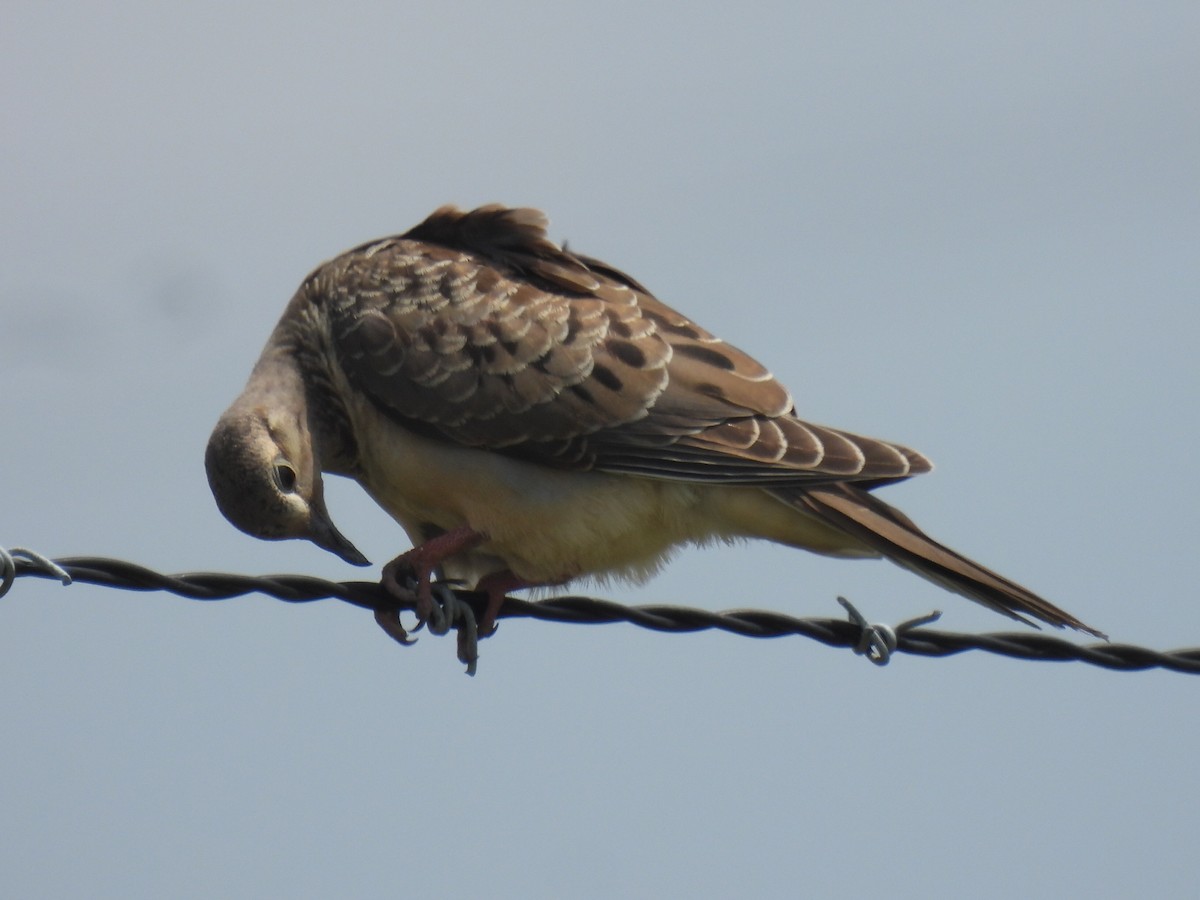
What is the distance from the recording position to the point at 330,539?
620 centimetres

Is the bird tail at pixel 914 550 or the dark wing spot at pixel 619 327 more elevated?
the dark wing spot at pixel 619 327

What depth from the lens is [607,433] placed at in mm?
5949

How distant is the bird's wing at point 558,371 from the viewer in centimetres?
587

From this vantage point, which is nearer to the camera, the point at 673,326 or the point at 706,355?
the point at 706,355

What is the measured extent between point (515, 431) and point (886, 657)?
6.17 ft

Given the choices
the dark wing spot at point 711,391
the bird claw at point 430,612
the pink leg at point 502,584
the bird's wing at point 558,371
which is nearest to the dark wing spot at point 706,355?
the bird's wing at point 558,371

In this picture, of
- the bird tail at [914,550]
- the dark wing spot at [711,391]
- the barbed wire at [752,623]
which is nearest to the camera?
the barbed wire at [752,623]

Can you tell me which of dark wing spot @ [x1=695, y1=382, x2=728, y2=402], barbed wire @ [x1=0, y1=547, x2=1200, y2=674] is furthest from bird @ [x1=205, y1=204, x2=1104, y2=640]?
barbed wire @ [x1=0, y1=547, x2=1200, y2=674]

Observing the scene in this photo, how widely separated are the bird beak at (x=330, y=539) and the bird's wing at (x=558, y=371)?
0.48 metres

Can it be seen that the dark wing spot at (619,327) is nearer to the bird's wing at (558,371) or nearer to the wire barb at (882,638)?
the bird's wing at (558,371)

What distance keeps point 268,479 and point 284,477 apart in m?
0.16

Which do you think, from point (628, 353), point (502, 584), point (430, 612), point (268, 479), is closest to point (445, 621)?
point (430, 612)

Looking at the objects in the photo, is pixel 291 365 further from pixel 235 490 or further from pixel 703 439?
pixel 703 439

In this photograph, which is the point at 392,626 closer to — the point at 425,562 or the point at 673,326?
the point at 425,562
